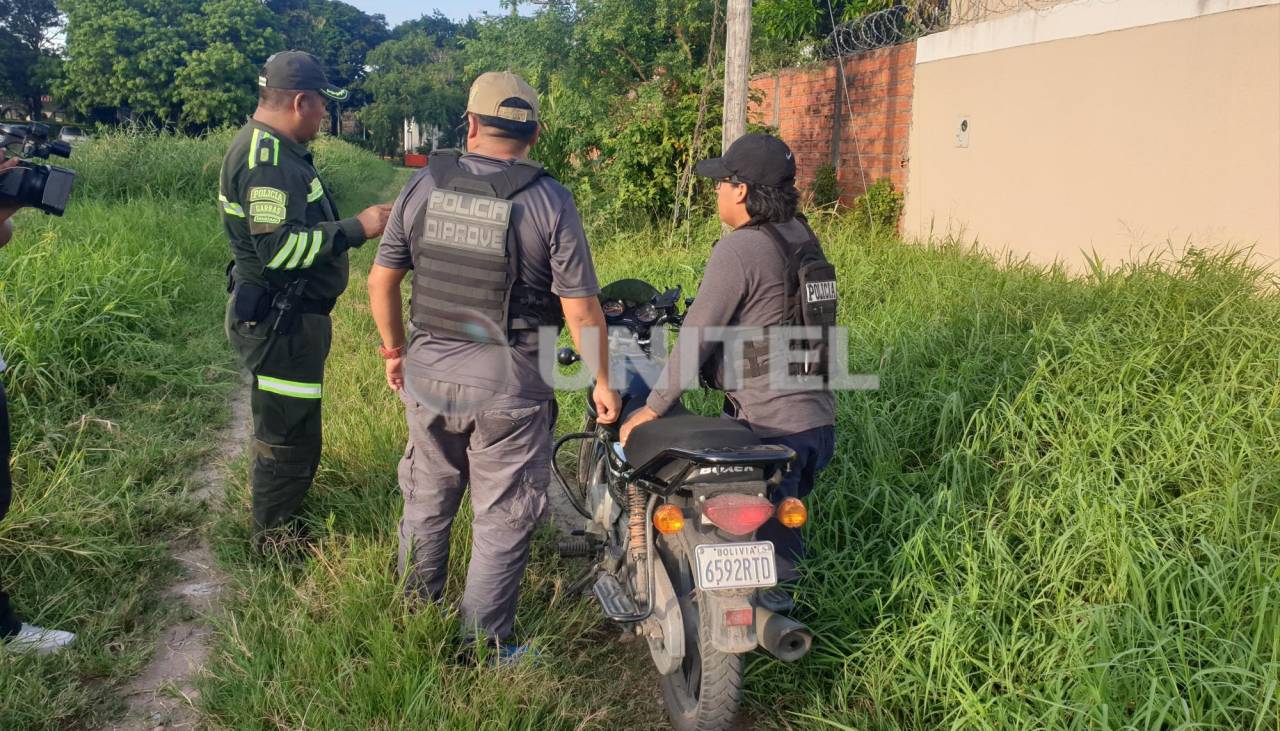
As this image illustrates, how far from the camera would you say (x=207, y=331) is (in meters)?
6.31

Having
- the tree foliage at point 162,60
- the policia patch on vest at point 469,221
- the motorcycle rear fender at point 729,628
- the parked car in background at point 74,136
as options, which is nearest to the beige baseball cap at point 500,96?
the policia patch on vest at point 469,221

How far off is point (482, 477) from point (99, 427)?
2.84 meters

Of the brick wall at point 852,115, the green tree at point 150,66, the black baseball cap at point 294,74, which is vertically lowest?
the black baseball cap at point 294,74

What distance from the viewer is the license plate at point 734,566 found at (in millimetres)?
2189

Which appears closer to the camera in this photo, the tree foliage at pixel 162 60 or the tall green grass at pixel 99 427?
the tall green grass at pixel 99 427

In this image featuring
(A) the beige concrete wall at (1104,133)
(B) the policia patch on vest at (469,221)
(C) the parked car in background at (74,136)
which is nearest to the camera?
(B) the policia patch on vest at (469,221)

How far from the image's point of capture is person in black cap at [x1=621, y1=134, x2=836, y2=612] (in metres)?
2.51

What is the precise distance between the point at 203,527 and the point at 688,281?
3.71 m

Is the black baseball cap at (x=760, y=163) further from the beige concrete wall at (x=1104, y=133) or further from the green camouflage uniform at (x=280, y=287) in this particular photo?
the beige concrete wall at (x=1104, y=133)

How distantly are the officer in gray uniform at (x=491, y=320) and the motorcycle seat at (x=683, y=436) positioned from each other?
0.76 feet

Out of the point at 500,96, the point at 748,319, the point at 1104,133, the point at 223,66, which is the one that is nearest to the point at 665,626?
the point at 748,319

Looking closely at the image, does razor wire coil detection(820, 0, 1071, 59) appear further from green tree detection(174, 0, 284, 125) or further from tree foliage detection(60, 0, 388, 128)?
tree foliage detection(60, 0, 388, 128)

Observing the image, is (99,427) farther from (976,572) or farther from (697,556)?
(976,572)

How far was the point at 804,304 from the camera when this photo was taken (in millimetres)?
2488
